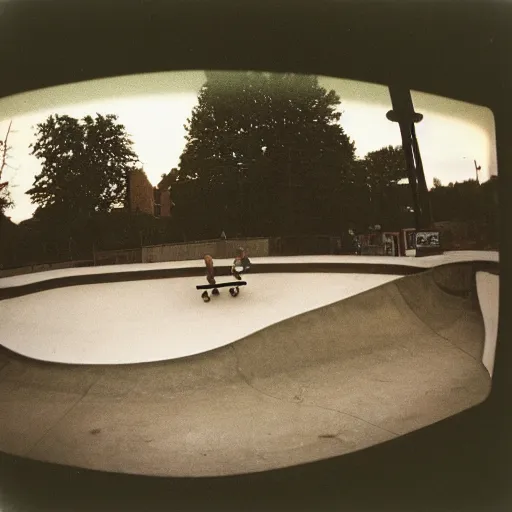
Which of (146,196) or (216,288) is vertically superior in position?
(146,196)

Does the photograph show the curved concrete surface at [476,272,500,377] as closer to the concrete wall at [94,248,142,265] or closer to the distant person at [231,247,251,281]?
the distant person at [231,247,251,281]

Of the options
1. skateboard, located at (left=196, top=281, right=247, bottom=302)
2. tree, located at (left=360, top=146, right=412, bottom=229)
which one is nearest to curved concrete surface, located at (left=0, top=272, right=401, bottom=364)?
skateboard, located at (left=196, top=281, right=247, bottom=302)

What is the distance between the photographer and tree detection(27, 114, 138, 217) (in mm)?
974

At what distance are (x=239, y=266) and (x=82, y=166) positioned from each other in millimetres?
437

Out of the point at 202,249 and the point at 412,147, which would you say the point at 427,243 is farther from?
the point at 202,249

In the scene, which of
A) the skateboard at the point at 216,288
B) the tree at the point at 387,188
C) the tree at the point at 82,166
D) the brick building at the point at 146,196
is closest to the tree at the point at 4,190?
the tree at the point at 82,166

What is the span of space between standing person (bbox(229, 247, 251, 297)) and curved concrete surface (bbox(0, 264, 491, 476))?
114 millimetres

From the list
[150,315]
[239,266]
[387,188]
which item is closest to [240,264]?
[239,266]

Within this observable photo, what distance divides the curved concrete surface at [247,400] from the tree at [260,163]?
0.78ft

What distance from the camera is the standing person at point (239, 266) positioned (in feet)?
3.13

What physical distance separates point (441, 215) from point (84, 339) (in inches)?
33.8

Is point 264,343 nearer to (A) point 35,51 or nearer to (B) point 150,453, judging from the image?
(B) point 150,453

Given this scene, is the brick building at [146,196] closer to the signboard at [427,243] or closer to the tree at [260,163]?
the tree at [260,163]

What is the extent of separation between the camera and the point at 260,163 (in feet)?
3.19
